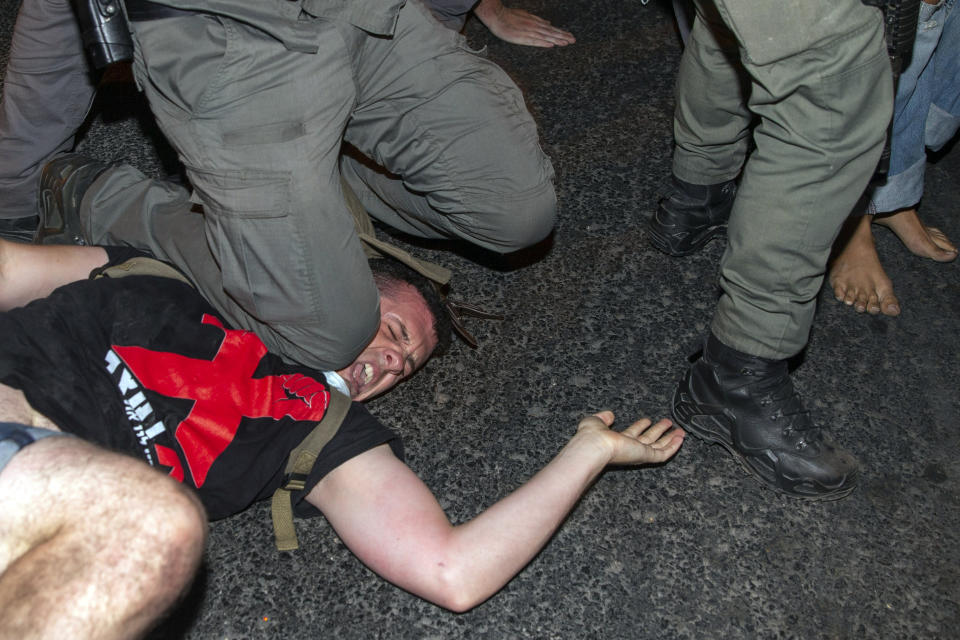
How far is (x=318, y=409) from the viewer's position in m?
1.31

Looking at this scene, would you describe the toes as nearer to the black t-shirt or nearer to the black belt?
the black t-shirt

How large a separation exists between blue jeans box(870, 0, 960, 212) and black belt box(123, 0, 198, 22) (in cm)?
121

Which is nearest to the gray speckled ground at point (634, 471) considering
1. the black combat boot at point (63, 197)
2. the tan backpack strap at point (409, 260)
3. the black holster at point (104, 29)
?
the tan backpack strap at point (409, 260)

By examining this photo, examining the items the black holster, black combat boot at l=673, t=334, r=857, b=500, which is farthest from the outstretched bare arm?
the black holster

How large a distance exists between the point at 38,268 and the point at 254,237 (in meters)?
0.43

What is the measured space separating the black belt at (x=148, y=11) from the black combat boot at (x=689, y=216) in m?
1.00

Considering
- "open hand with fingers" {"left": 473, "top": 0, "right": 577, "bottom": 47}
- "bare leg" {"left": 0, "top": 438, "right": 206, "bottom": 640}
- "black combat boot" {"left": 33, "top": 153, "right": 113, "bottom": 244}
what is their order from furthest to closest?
"open hand with fingers" {"left": 473, "top": 0, "right": 577, "bottom": 47} < "black combat boot" {"left": 33, "top": 153, "right": 113, "bottom": 244} < "bare leg" {"left": 0, "top": 438, "right": 206, "bottom": 640}

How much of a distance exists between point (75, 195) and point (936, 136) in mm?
1718

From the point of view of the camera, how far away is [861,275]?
166 cm

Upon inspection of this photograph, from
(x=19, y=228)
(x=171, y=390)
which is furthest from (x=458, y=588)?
(x=19, y=228)

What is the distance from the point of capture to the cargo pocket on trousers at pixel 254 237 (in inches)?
48.8

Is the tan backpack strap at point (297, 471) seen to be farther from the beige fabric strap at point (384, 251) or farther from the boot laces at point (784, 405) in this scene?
the boot laces at point (784, 405)

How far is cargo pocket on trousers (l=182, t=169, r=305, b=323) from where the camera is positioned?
1238mm

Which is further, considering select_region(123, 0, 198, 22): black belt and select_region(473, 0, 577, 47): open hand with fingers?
select_region(473, 0, 577, 47): open hand with fingers
